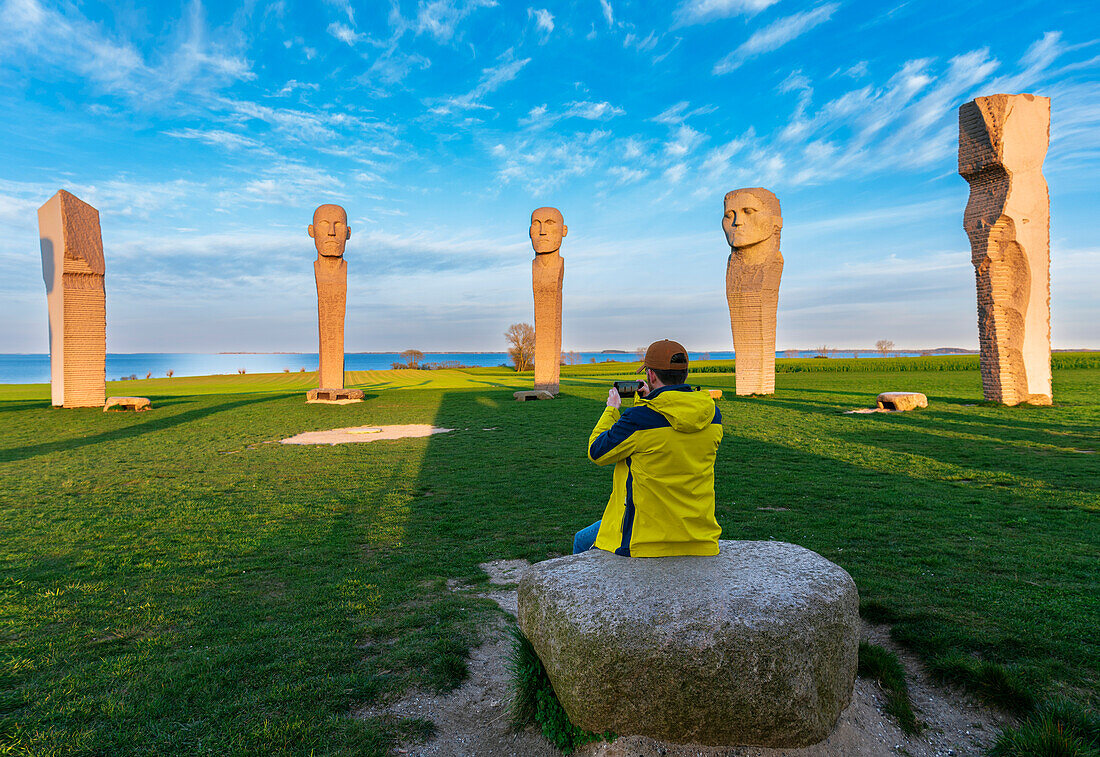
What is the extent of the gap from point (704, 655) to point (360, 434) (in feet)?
39.8

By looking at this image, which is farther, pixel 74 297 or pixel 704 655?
pixel 74 297

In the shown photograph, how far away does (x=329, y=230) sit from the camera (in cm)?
1991

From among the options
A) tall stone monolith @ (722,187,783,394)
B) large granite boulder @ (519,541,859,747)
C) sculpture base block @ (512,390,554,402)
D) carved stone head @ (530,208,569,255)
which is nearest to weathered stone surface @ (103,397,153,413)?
sculpture base block @ (512,390,554,402)

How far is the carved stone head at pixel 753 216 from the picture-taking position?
60.5ft

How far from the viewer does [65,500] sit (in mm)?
7062

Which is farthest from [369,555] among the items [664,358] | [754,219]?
[754,219]

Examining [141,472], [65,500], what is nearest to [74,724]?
[65,500]

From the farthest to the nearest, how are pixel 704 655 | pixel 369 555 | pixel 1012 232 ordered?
pixel 1012 232
pixel 369 555
pixel 704 655

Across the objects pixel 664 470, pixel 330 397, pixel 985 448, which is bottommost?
pixel 985 448

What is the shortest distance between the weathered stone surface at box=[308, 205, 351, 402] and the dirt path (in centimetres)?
1901

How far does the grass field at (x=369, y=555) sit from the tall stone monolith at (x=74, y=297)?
5.46m

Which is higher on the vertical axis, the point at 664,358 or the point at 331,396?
the point at 664,358

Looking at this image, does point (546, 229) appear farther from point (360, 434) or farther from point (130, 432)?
point (130, 432)

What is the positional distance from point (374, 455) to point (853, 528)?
802cm
